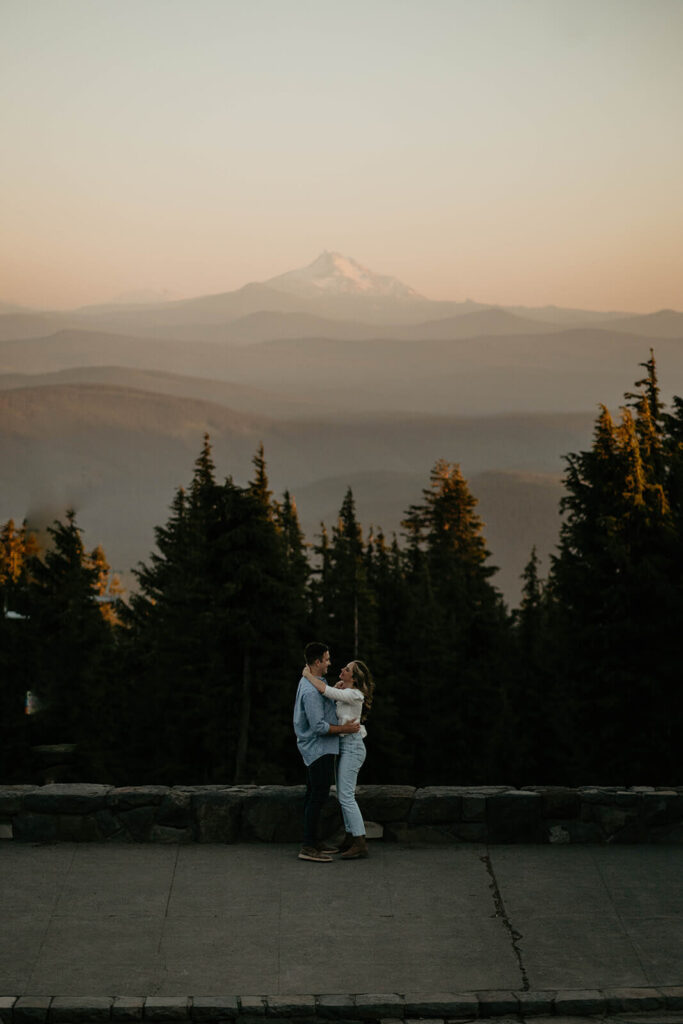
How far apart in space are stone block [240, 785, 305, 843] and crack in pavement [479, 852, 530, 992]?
1.90 meters

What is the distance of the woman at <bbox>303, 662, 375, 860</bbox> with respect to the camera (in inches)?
484

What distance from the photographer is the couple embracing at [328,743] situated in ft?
40.3

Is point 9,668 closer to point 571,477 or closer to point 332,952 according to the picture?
point 571,477

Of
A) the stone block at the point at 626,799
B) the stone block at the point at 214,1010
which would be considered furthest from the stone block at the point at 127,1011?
the stone block at the point at 626,799

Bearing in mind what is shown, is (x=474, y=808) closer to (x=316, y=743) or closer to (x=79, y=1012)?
(x=316, y=743)

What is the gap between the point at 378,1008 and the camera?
8.72 m

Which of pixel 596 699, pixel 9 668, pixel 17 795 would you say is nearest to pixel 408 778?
pixel 9 668

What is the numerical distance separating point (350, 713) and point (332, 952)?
309 cm

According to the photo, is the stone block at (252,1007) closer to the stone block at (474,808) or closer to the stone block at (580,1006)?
the stone block at (580,1006)

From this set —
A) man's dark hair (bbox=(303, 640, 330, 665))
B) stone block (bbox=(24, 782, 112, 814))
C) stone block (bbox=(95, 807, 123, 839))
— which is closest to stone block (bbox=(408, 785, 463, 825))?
man's dark hair (bbox=(303, 640, 330, 665))

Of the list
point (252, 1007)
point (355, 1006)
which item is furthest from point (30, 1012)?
point (355, 1006)

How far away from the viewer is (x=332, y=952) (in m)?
9.66

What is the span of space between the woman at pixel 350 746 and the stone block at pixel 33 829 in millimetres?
2904

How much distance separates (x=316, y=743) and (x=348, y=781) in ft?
1.55
